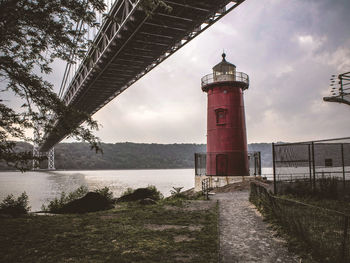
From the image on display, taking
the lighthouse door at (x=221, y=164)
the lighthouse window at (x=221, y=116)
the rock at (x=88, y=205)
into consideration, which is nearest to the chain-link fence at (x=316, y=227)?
the rock at (x=88, y=205)

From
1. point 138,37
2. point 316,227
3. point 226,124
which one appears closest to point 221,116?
point 226,124

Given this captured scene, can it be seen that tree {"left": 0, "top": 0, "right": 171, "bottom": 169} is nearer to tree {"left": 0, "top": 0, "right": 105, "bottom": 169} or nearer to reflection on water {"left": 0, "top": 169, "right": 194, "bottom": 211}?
tree {"left": 0, "top": 0, "right": 105, "bottom": 169}

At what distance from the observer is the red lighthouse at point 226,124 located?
20672 millimetres

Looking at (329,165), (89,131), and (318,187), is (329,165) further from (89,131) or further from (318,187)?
(89,131)

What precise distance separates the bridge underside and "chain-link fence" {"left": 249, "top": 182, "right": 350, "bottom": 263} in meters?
5.58

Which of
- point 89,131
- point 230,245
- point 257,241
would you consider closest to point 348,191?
point 257,241

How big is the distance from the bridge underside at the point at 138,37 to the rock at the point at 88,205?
2956mm

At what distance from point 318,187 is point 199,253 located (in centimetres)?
770

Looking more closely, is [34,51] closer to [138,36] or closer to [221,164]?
[138,36]

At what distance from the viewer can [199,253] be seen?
16.1 feet

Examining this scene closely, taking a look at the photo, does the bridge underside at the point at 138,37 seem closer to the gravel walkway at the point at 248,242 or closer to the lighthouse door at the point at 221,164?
the gravel walkway at the point at 248,242

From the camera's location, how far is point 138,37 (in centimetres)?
1461

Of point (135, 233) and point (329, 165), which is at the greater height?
point (329, 165)

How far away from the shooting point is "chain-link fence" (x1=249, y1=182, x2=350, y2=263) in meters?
4.36
